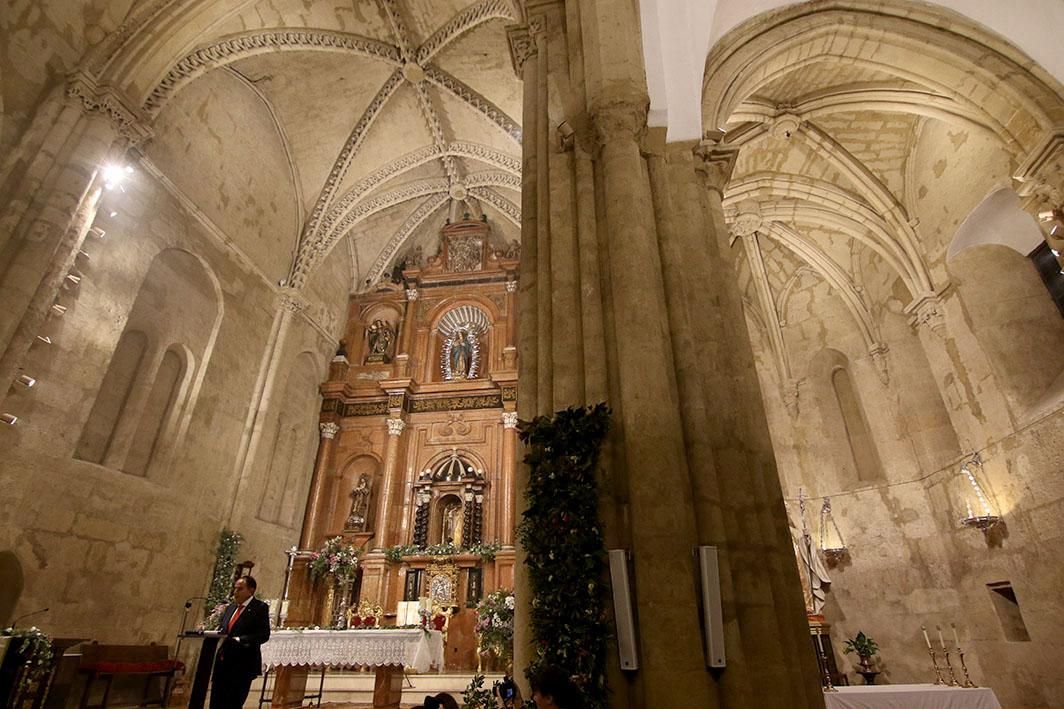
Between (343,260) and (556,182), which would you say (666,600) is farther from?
(343,260)

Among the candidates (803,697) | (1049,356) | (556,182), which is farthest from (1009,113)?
(803,697)

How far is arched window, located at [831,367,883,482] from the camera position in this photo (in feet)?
42.5

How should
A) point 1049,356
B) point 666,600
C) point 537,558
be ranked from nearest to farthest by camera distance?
1. point 666,600
2. point 537,558
3. point 1049,356

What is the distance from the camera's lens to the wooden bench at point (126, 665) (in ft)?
23.3

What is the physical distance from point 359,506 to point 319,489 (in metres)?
Answer: 1.10

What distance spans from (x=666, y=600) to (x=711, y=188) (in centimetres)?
479

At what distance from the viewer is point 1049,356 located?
964cm

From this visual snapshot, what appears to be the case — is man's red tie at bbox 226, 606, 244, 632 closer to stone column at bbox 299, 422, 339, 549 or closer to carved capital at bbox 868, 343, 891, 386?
stone column at bbox 299, 422, 339, 549

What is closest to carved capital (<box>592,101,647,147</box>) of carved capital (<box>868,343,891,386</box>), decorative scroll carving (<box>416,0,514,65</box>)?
decorative scroll carving (<box>416,0,514,65</box>)

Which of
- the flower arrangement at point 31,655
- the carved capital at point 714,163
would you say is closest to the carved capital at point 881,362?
the carved capital at point 714,163

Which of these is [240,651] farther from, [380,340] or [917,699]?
[380,340]

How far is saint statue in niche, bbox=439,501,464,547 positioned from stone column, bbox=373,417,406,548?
1330mm

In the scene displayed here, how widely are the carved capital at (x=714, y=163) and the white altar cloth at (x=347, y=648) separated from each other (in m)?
6.73

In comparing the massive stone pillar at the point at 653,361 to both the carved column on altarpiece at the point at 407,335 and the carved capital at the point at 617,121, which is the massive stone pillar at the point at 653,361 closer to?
the carved capital at the point at 617,121
